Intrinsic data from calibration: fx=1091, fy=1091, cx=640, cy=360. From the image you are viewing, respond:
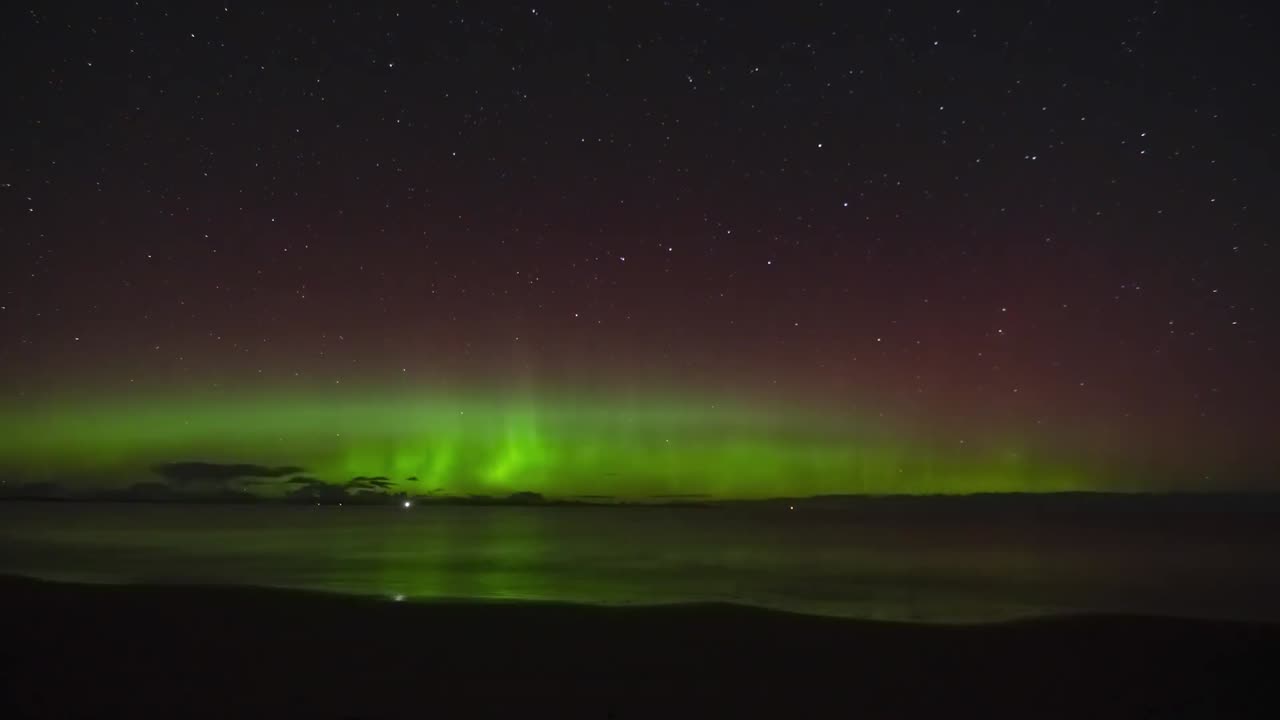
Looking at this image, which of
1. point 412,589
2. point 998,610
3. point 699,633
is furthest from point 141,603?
point 998,610

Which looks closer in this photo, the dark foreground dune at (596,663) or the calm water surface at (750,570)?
the dark foreground dune at (596,663)

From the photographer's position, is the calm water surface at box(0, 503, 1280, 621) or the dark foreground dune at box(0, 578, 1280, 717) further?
the calm water surface at box(0, 503, 1280, 621)

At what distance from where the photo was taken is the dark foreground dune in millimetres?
11094

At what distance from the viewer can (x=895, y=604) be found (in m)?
21.5

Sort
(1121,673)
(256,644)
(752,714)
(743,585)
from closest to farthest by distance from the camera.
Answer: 1. (752,714)
2. (1121,673)
3. (256,644)
4. (743,585)

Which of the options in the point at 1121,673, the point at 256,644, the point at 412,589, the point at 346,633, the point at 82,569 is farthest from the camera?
the point at 82,569

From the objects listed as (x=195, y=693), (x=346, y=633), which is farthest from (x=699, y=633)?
(x=195, y=693)

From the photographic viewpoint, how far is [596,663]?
44.0ft

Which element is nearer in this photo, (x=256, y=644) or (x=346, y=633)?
(x=256, y=644)

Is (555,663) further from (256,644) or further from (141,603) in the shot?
(141,603)

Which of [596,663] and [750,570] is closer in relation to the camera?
[596,663]

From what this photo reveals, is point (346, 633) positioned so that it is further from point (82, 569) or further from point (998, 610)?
point (82, 569)

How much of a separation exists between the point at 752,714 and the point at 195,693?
19.0ft

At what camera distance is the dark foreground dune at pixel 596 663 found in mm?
11094
